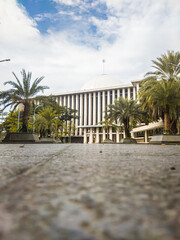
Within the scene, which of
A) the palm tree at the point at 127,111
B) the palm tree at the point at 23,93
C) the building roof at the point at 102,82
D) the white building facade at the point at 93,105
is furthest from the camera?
the building roof at the point at 102,82

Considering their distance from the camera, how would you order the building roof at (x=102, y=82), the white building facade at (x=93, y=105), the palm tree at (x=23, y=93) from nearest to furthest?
the palm tree at (x=23, y=93), the white building facade at (x=93, y=105), the building roof at (x=102, y=82)

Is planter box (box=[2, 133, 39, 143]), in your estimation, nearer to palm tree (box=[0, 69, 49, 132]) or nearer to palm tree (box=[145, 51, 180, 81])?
palm tree (box=[0, 69, 49, 132])

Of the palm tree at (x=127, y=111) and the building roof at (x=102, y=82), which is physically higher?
the building roof at (x=102, y=82)

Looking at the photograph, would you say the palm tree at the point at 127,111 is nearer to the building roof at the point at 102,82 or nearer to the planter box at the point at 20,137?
the planter box at the point at 20,137

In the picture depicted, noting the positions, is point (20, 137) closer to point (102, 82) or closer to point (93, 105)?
point (93, 105)

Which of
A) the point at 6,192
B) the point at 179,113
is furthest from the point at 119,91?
the point at 6,192

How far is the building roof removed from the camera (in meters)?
93.1

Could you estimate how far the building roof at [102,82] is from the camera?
93.1 m

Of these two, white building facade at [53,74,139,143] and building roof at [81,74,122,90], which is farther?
building roof at [81,74,122,90]

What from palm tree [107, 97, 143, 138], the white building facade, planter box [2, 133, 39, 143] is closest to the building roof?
the white building facade

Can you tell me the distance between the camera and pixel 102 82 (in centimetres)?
9488

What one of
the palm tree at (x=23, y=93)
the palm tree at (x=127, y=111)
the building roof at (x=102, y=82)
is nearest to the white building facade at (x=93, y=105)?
the building roof at (x=102, y=82)

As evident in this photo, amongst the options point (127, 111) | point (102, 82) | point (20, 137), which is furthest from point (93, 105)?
point (20, 137)

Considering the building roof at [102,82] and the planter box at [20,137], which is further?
the building roof at [102,82]
